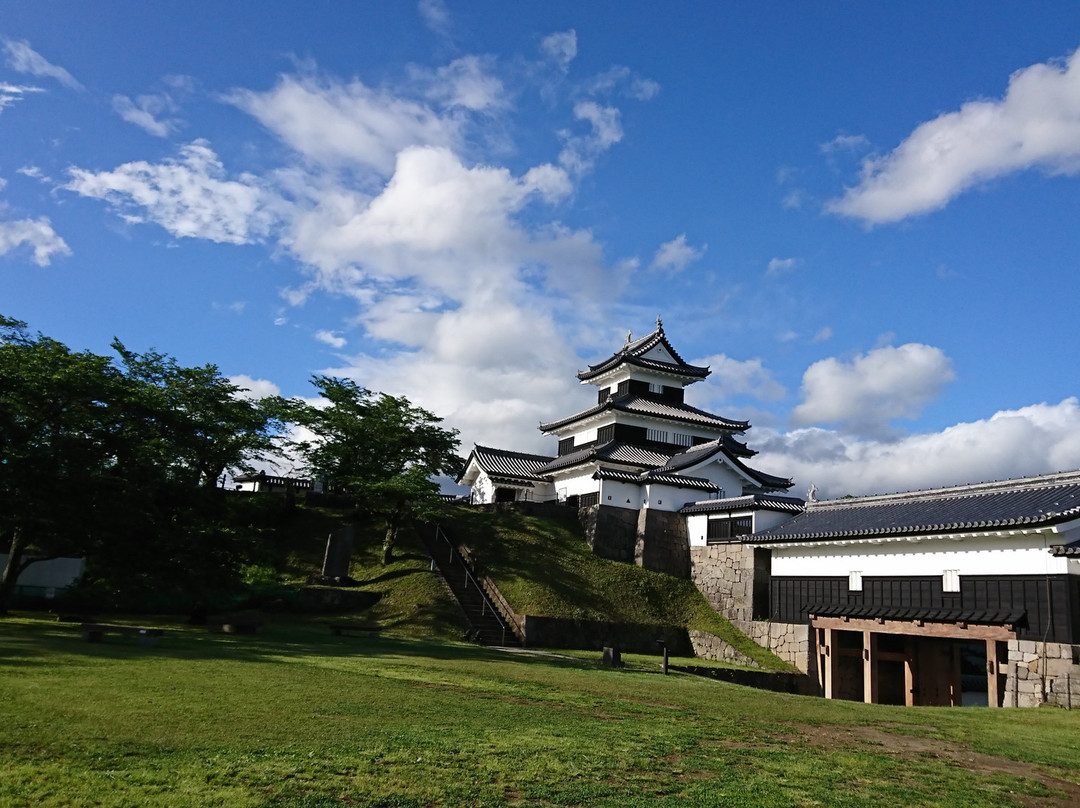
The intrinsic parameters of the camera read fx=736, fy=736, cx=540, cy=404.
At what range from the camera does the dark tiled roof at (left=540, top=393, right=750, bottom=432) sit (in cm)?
4438

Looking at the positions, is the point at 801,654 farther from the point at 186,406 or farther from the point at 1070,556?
the point at 186,406

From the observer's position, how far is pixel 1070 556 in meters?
19.7

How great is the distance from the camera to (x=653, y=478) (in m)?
38.0

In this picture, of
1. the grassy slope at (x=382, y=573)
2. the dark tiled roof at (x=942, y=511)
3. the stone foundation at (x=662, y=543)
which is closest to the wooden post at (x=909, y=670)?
the dark tiled roof at (x=942, y=511)

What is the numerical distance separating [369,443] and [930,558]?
24.4 m

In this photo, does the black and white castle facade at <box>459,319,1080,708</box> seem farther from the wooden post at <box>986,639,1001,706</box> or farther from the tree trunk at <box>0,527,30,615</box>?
the tree trunk at <box>0,527,30,615</box>

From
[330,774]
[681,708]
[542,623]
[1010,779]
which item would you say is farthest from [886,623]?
[330,774]

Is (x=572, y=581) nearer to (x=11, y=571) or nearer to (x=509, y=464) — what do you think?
(x=509, y=464)

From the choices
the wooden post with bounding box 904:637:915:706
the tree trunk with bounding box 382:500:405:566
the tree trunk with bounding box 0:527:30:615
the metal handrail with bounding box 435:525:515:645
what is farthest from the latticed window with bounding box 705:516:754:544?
the tree trunk with bounding box 0:527:30:615

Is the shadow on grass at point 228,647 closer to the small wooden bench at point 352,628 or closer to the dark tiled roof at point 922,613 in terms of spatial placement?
the small wooden bench at point 352,628

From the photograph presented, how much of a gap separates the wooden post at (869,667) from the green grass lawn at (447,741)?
8.74 meters

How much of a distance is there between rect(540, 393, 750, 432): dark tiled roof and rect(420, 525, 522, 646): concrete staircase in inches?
544

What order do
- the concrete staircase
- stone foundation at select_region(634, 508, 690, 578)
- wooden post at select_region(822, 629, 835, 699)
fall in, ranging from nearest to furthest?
wooden post at select_region(822, 629, 835, 699) < the concrete staircase < stone foundation at select_region(634, 508, 690, 578)

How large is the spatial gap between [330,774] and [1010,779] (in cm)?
860
